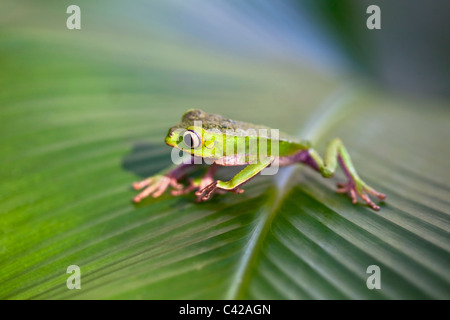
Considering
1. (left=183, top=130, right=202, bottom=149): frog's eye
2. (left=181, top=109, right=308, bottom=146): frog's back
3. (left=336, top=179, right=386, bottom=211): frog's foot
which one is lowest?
(left=336, top=179, right=386, bottom=211): frog's foot

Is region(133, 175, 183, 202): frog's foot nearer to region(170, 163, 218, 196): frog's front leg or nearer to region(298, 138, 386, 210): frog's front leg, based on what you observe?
region(170, 163, 218, 196): frog's front leg

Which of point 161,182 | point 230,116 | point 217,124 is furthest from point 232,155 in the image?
point 230,116

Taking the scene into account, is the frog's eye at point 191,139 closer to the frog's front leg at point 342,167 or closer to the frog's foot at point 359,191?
the frog's front leg at point 342,167

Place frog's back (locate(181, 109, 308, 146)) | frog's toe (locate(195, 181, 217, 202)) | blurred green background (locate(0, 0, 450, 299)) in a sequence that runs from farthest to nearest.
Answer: frog's back (locate(181, 109, 308, 146))
frog's toe (locate(195, 181, 217, 202))
blurred green background (locate(0, 0, 450, 299))

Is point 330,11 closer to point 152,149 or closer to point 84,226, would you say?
point 152,149

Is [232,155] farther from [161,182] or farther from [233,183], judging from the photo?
[161,182]

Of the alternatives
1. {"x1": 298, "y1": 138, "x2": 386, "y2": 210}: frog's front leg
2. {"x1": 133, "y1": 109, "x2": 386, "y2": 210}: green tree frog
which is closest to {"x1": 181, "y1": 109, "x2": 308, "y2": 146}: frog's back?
{"x1": 133, "y1": 109, "x2": 386, "y2": 210}: green tree frog

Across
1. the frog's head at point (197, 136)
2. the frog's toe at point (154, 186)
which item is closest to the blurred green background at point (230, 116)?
the frog's toe at point (154, 186)
